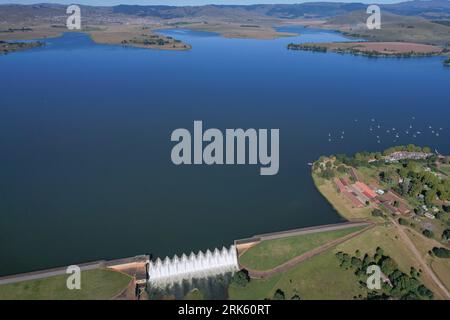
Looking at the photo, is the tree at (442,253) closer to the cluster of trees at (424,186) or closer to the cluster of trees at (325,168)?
the cluster of trees at (424,186)

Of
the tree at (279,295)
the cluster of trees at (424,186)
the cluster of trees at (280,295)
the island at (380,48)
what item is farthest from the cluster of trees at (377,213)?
the island at (380,48)

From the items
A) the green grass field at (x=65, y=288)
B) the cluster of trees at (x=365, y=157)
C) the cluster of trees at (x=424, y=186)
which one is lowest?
the green grass field at (x=65, y=288)

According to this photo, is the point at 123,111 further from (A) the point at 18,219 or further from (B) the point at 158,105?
(A) the point at 18,219

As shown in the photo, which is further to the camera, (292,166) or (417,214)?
(292,166)

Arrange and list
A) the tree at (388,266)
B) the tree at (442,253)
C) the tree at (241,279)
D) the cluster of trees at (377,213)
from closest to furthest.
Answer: the tree at (241,279) → the tree at (388,266) → the tree at (442,253) → the cluster of trees at (377,213)

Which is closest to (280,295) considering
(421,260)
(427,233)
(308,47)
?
(421,260)
